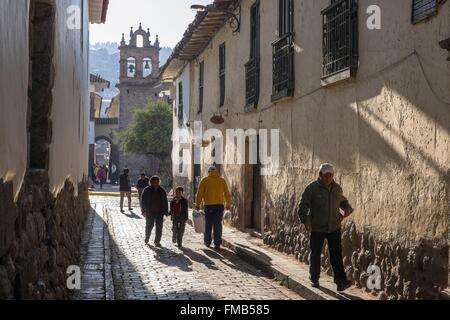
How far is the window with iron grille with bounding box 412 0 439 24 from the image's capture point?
Answer: 6035mm

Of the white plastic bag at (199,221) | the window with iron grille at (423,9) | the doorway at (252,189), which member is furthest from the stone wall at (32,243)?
the doorway at (252,189)

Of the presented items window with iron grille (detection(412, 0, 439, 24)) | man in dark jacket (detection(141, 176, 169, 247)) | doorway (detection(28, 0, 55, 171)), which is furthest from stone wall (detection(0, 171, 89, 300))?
man in dark jacket (detection(141, 176, 169, 247))

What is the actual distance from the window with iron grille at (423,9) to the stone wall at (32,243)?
3747 millimetres

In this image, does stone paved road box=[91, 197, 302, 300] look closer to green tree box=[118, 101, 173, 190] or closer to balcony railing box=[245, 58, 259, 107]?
balcony railing box=[245, 58, 259, 107]

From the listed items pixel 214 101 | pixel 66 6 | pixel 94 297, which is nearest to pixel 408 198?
pixel 94 297

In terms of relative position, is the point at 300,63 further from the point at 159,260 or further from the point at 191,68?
the point at 191,68

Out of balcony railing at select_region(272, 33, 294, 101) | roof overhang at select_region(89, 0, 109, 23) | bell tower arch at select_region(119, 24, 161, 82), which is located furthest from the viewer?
bell tower arch at select_region(119, 24, 161, 82)

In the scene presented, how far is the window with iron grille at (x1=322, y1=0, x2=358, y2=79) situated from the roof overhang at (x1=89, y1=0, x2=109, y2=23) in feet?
27.6

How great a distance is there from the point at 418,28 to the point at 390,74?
30.6 inches

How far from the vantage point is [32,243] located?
4.58m

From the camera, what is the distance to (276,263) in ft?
32.3

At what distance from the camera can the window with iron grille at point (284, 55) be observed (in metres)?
10.8

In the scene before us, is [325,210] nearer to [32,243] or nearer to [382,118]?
[382,118]

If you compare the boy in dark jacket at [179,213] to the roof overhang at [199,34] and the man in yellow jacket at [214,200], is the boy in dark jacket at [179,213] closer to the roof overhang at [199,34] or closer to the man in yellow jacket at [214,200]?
the man in yellow jacket at [214,200]
